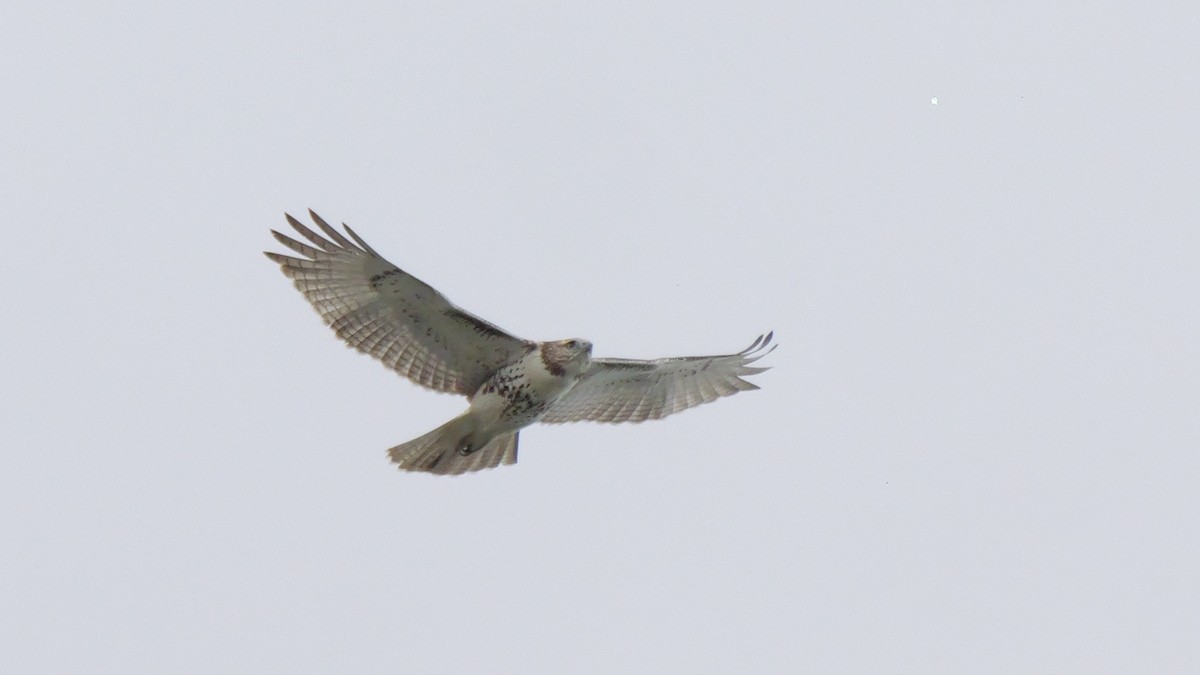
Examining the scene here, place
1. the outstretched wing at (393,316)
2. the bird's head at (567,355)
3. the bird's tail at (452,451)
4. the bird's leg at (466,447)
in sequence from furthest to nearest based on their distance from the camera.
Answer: the bird's leg at (466,447) → the bird's tail at (452,451) → the bird's head at (567,355) → the outstretched wing at (393,316)

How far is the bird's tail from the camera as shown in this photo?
1656cm

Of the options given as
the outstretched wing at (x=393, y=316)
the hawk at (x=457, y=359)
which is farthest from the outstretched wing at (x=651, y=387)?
the outstretched wing at (x=393, y=316)

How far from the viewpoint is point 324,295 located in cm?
1598

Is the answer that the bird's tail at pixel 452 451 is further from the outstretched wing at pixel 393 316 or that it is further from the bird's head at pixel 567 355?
the bird's head at pixel 567 355

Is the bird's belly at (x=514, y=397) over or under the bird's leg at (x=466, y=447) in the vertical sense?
over

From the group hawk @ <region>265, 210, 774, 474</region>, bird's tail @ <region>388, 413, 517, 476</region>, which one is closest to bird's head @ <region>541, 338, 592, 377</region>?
hawk @ <region>265, 210, 774, 474</region>

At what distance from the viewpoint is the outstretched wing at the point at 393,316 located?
1566 cm

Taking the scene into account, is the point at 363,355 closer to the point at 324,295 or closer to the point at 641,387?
the point at 324,295

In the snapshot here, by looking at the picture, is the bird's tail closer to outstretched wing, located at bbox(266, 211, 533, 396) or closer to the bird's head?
outstretched wing, located at bbox(266, 211, 533, 396)

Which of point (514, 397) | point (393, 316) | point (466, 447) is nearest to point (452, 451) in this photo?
point (466, 447)

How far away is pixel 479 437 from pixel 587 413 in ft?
4.83

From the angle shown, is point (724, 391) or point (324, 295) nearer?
point (324, 295)

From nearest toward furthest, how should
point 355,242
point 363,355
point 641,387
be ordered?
point 355,242
point 363,355
point 641,387

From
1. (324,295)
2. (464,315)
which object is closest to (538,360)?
(464,315)
